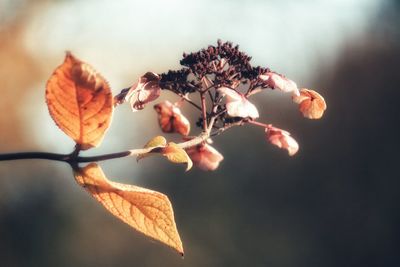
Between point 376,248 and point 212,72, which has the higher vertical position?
point 376,248

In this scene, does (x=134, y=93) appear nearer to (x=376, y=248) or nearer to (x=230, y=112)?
(x=230, y=112)

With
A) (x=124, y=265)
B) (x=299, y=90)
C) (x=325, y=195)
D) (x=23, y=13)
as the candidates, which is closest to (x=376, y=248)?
(x=325, y=195)

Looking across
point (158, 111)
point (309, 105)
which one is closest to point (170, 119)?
point (158, 111)

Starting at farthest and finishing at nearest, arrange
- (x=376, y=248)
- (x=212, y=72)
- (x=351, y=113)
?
(x=351, y=113) < (x=376, y=248) < (x=212, y=72)

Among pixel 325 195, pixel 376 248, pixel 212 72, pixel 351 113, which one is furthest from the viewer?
pixel 351 113

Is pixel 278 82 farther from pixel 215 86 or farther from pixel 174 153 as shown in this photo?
pixel 174 153

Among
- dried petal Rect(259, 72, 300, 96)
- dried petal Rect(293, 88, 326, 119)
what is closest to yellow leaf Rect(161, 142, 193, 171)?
dried petal Rect(259, 72, 300, 96)

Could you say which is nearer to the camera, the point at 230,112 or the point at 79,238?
the point at 230,112
